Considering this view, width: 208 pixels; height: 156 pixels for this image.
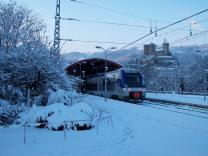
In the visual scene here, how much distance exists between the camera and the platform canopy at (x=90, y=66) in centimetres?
5233

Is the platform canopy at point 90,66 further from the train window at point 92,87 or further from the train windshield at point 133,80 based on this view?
the train windshield at point 133,80

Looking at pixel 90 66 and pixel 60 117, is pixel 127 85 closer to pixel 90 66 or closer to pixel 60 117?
pixel 60 117

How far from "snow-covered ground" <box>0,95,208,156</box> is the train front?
15497mm

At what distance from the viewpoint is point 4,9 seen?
123 ft

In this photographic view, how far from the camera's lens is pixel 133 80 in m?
33.2

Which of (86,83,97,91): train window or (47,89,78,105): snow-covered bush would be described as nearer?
(47,89,78,105): snow-covered bush

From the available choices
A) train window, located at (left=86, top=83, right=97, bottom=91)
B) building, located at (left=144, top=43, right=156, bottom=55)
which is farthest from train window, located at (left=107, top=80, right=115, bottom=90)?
building, located at (left=144, top=43, right=156, bottom=55)

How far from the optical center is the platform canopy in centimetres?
5233

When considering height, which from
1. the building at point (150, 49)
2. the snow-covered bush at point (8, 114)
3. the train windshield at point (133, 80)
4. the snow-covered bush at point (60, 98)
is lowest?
the snow-covered bush at point (8, 114)

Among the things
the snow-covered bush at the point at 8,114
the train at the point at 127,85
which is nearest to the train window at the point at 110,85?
the train at the point at 127,85

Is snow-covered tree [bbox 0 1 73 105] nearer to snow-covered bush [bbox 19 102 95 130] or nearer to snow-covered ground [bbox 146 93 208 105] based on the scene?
snow-covered bush [bbox 19 102 95 130]

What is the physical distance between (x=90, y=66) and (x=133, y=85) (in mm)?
30069

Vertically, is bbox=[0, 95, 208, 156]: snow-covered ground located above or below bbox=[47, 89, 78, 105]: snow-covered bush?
below

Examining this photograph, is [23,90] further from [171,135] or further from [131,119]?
[171,135]
